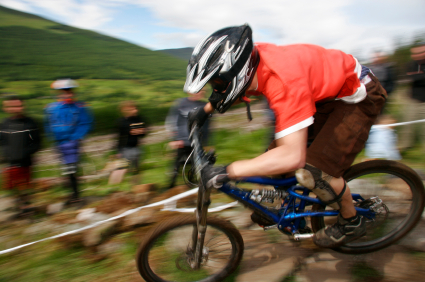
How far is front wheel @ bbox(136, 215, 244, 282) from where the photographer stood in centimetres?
218

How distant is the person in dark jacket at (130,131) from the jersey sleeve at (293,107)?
4.24m

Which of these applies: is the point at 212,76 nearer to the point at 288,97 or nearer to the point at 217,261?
the point at 288,97

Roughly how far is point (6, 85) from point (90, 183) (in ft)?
79.3

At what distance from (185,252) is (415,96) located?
4.49 m

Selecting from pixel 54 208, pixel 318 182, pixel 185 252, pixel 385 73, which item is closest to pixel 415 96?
pixel 385 73

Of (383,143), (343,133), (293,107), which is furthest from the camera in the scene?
(383,143)

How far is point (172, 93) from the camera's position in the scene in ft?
92.4

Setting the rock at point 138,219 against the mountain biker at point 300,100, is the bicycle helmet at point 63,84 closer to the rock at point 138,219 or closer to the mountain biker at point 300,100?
the rock at point 138,219

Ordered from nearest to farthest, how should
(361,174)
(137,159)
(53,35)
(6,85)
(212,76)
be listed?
(212,76) < (361,174) < (137,159) < (6,85) < (53,35)

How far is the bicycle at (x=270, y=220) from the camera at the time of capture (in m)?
2.17

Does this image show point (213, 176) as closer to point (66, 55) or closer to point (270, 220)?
point (270, 220)

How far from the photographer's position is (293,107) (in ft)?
5.38

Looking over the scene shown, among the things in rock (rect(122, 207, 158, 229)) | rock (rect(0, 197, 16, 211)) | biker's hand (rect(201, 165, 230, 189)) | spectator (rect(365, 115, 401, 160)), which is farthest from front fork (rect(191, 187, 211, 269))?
rock (rect(0, 197, 16, 211))

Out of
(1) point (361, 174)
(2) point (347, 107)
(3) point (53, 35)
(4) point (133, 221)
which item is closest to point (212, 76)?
(2) point (347, 107)
